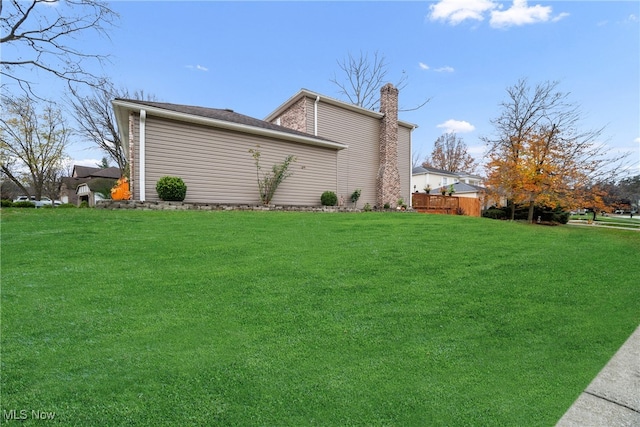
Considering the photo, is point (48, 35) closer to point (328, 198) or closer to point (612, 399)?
point (328, 198)

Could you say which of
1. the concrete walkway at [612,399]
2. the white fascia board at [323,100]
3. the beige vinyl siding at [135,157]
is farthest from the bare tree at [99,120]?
the concrete walkway at [612,399]

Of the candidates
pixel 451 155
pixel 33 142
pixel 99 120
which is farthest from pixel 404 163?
pixel 33 142

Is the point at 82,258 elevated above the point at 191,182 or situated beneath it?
situated beneath

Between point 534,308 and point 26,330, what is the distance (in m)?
4.82

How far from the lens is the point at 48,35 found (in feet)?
27.4

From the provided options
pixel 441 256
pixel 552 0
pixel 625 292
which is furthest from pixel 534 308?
pixel 552 0

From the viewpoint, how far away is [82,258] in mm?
3785

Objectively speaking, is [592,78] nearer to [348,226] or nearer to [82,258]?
[348,226]

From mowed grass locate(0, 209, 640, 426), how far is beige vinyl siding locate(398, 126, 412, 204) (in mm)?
12623

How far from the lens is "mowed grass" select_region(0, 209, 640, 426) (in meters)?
1.71

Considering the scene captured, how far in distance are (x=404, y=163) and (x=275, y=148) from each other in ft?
31.4

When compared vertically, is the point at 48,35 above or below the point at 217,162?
above

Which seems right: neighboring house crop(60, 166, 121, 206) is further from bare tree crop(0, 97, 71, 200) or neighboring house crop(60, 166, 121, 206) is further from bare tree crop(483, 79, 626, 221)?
bare tree crop(483, 79, 626, 221)

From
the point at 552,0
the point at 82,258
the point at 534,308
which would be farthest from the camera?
the point at 552,0
